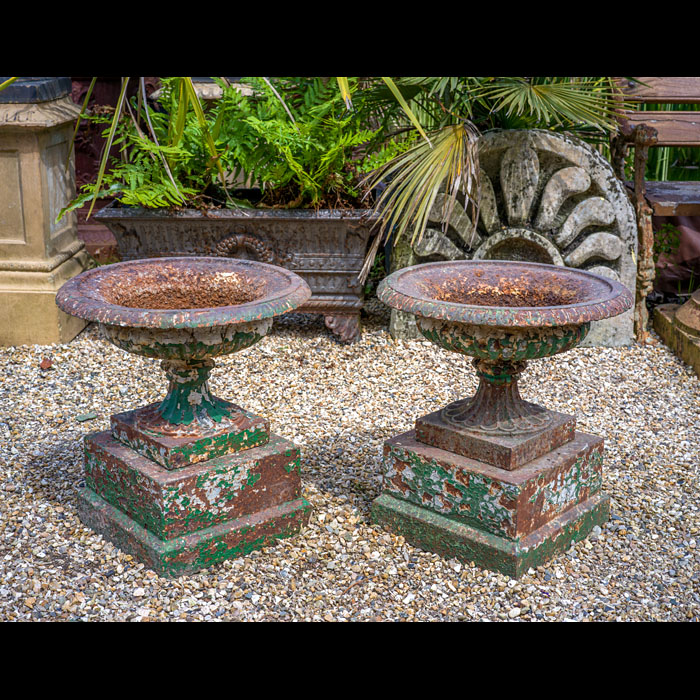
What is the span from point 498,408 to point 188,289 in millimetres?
1242

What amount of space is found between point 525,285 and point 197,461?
1.38 meters

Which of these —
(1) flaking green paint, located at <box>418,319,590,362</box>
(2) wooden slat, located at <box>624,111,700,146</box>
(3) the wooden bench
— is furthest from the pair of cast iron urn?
(2) wooden slat, located at <box>624,111,700,146</box>

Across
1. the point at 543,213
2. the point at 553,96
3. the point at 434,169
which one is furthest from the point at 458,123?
the point at 543,213

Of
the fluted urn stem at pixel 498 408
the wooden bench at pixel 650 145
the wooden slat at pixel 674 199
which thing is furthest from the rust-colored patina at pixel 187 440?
the wooden slat at pixel 674 199

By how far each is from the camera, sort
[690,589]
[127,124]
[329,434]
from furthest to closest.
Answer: [127,124] < [329,434] < [690,589]

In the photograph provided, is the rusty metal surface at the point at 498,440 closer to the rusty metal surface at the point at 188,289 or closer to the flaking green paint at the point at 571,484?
the flaking green paint at the point at 571,484

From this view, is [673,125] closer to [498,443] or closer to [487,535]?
[498,443]

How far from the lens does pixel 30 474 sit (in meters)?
3.43

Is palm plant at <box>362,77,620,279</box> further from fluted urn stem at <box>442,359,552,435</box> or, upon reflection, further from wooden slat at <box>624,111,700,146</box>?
fluted urn stem at <box>442,359,552,435</box>

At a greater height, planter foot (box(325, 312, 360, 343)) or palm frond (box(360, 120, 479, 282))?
palm frond (box(360, 120, 479, 282))

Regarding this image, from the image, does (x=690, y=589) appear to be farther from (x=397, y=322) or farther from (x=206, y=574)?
(x=397, y=322)

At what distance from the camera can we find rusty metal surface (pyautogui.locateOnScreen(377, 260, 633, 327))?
255 centimetres

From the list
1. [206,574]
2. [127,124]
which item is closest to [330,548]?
[206,574]

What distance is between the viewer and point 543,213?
4688mm
